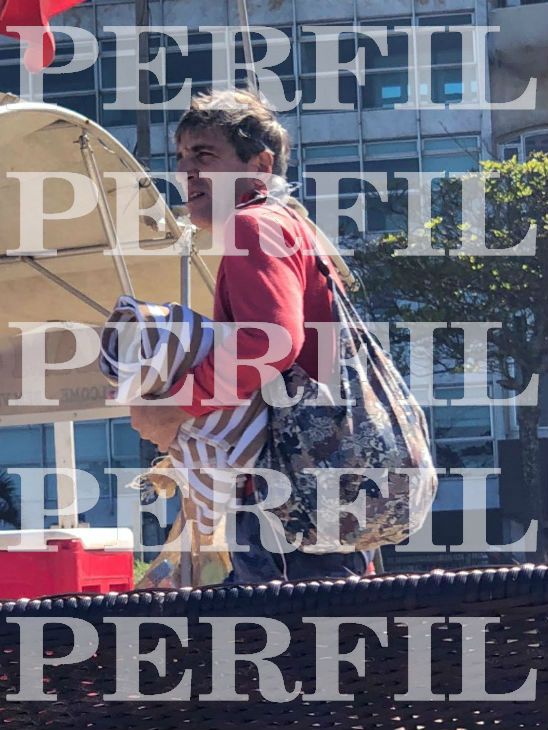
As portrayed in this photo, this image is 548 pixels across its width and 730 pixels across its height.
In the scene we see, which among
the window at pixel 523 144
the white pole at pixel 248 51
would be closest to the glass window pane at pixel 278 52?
the window at pixel 523 144

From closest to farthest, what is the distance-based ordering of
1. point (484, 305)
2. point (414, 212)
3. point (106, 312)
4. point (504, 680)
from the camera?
point (504, 680) → point (106, 312) → point (484, 305) → point (414, 212)

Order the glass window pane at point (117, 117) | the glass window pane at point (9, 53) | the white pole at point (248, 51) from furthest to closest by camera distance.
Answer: the glass window pane at point (117, 117) < the glass window pane at point (9, 53) < the white pole at point (248, 51)

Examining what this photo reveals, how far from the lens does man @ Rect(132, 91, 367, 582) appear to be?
1.81 meters

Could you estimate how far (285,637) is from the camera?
1250mm

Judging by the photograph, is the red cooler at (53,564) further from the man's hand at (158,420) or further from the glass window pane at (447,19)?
the glass window pane at (447,19)

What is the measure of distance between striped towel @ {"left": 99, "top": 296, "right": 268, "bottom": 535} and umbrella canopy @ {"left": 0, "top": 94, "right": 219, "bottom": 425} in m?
2.90

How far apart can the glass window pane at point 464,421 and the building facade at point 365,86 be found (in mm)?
45

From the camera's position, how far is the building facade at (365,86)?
25469 millimetres

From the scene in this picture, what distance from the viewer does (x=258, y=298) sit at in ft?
5.94

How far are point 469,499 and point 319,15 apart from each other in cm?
1041

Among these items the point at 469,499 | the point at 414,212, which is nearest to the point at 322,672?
the point at 414,212

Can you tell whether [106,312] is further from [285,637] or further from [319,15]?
[319,15]

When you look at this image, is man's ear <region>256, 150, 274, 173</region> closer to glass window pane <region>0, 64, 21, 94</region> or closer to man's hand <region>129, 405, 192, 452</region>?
man's hand <region>129, 405, 192, 452</region>

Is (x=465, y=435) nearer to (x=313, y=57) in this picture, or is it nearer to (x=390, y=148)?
(x=390, y=148)
